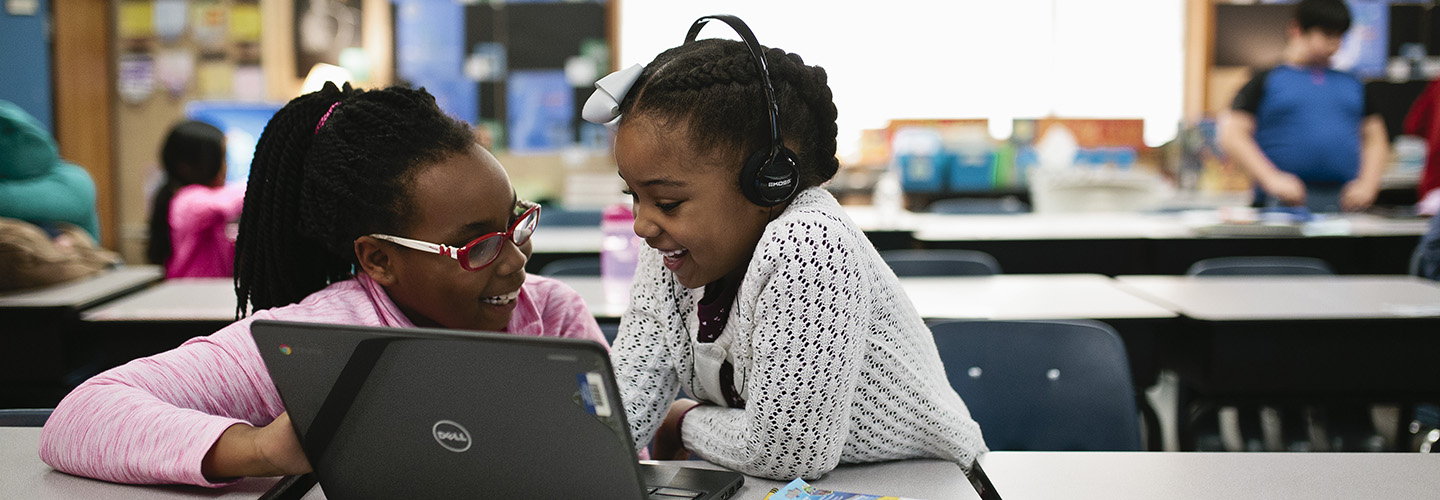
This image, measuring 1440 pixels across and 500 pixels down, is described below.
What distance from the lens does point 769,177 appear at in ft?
3.26

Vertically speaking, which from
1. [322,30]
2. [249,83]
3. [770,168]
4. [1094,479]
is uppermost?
[322,30]

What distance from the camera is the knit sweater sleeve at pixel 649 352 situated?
3.76ft

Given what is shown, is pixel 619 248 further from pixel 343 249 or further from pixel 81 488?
pixel 81 488

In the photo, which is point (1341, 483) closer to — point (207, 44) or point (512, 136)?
point (512, 136)

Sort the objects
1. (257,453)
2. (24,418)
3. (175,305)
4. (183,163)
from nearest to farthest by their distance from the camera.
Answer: (257,453)
(24,418)
(175,305)
(183,163)

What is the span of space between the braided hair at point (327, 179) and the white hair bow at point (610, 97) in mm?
243

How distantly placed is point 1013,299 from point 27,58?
5.52m

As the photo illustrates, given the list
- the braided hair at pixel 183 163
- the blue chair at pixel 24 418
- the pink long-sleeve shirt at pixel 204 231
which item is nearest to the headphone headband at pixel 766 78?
the blue chair at pixel 24 418

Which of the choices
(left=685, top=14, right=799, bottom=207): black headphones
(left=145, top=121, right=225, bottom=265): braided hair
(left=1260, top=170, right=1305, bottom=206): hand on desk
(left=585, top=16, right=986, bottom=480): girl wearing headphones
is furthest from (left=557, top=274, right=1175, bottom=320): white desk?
(left=1260, top=170, right=1305, bottom=206): hand on desk

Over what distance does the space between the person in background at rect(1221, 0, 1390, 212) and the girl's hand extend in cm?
353

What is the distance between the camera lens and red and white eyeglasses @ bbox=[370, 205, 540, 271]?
1.14m

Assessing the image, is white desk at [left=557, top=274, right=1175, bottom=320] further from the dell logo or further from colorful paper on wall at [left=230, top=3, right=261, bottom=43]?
colorful paper on wall at [left=230, top=3, right=261, bottom=43]

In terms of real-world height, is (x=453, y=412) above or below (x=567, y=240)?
above

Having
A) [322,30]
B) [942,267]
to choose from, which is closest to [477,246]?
[942,267]
